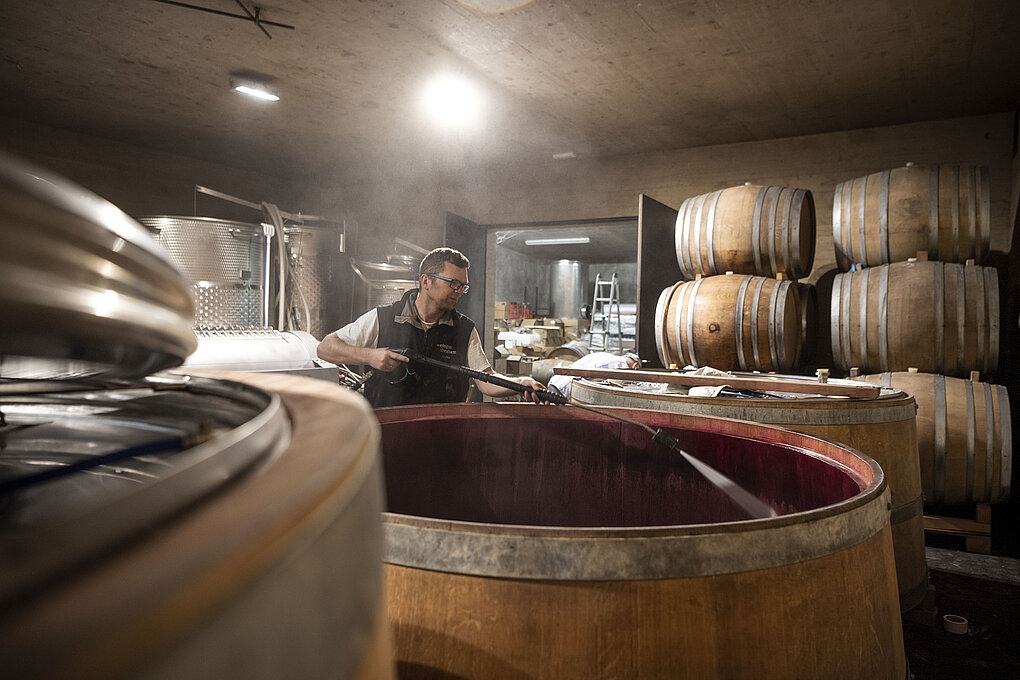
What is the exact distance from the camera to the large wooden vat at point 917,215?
14.3ft

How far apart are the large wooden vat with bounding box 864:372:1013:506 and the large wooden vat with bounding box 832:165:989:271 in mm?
1082

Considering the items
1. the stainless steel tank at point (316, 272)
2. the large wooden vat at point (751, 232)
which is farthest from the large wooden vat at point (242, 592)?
the stainless steel tank at point (316, 272)

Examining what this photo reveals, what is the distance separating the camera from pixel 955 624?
2.98m

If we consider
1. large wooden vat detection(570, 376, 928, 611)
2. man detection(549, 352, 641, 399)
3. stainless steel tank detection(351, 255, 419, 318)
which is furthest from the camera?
stainless steel tank detection(351, 255, 419, 318)

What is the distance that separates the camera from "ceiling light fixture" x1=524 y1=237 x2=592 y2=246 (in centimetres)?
1550

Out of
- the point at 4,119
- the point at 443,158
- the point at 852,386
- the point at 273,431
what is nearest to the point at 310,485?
the point at 273,431

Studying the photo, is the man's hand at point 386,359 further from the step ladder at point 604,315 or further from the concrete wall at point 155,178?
the step ladder at point 604,315

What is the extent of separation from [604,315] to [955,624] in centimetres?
Result: 1478

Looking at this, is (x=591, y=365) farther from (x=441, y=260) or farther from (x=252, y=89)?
(x=252, y=89)

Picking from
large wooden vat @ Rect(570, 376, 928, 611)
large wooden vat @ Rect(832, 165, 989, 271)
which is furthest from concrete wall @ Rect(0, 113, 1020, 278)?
large wooden vat @ Rect(570, 376, 928, 611)

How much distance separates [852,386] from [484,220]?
19.7 ft

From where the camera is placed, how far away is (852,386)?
2896mm

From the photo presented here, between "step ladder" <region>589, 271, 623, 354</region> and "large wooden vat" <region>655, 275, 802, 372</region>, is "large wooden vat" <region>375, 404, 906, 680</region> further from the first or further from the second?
"step ladder" <region>589, 271, 623, 354</region>

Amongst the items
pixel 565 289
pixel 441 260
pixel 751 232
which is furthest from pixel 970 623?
pixel 565 289
